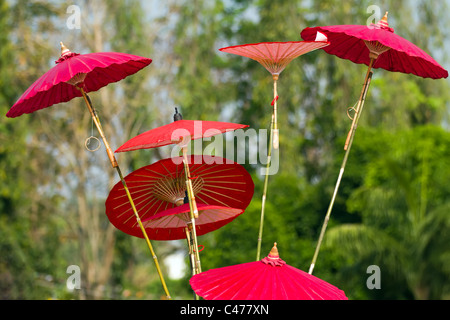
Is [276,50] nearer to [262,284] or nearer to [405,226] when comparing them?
[262,284]

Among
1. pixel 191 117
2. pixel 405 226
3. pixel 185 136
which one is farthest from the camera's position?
pixel 191 117

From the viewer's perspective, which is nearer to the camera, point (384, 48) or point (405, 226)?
point (384, 48)

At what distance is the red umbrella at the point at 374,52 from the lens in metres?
2.16

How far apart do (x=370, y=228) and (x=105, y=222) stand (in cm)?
584

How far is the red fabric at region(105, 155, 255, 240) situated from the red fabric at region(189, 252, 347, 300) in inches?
9.7

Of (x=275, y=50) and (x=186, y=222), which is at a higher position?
(x=275, y=50)

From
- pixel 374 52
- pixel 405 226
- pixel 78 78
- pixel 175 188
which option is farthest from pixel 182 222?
pixel 405 226

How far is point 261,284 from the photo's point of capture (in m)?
1.94

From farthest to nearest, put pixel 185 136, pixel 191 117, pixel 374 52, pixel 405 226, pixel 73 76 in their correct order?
pixel 191 117 → pixel 405 226 → pixel 374 52 → pixel 73 76 → pixel 185 136

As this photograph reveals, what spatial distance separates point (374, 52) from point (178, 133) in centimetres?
75

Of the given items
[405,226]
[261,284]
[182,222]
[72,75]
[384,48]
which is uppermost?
[384,48]

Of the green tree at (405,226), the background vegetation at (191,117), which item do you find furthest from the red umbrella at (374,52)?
the background vegetation at (191,117)

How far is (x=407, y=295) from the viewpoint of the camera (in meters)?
9.13

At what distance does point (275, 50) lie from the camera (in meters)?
2.19
